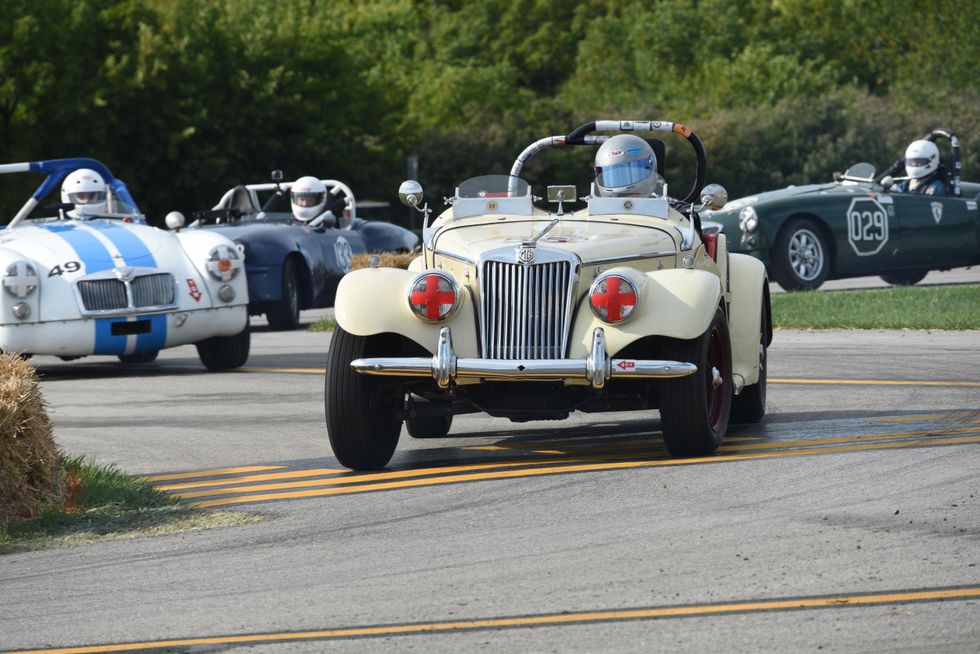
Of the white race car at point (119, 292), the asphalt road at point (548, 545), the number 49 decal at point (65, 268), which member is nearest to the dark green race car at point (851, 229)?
the white race car at point (119, 292)

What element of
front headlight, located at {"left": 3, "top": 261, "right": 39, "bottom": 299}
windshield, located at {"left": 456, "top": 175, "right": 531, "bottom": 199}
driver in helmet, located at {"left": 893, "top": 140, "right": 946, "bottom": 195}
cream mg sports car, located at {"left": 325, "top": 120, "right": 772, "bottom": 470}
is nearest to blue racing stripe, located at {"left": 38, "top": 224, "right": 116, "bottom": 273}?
front headlight, located at {"left": 3, "top": 261, "right": 39, "bottom": 299}

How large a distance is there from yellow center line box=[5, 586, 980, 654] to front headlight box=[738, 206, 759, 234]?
45.9 ft

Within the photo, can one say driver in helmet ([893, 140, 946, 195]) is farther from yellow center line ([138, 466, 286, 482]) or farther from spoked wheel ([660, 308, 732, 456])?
yellow center line ([138, 466, 286, 482])

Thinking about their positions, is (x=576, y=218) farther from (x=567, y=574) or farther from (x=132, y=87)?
(x=132, y=87)

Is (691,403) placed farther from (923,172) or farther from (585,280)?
(923,172)

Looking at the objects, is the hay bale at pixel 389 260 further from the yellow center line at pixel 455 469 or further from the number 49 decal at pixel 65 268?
the yellow center line at pixel 455 469

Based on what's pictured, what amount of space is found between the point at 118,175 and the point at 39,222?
1913cm

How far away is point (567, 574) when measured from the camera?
6254 millimetres

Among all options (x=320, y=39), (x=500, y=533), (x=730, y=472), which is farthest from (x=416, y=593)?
(x=320, y=39)

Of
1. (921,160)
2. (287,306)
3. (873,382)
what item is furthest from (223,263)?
(921,160)

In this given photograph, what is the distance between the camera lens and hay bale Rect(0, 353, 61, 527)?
25.1 feet

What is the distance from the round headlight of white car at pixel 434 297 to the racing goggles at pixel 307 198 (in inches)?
477

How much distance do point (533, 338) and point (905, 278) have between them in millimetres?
14882

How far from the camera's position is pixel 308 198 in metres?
20.8
